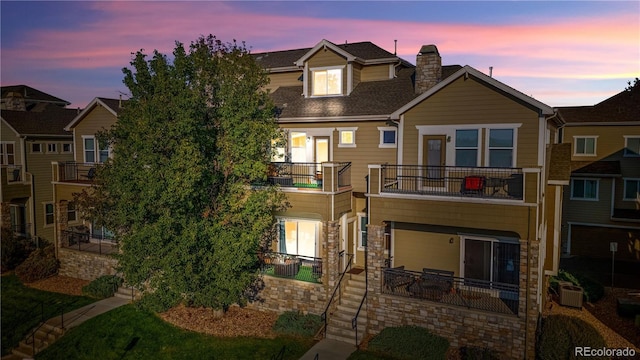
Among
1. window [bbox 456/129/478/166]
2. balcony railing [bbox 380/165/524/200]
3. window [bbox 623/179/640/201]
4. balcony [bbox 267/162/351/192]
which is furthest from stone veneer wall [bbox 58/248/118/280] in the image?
window [bbox 623/179/640/201]

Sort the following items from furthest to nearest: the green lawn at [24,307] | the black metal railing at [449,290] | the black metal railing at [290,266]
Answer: the black metal railing at [290,266] < the green lawn at [24,307] < the black metal railing at [449,290]

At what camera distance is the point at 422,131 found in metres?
19.1

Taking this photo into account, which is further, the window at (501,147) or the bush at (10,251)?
the bush at (10,251)

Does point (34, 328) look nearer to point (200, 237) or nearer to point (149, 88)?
point (200, 237)

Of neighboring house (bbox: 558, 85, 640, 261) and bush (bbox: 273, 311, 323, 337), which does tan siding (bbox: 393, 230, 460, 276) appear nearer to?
bush (bbox: 273, 311, 323, 337)

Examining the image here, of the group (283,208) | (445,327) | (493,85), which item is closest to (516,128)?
(493,85)

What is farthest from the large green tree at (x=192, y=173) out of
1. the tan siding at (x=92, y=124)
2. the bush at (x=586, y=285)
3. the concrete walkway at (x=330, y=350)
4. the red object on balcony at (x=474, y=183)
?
the bush at (x=586, y=285)

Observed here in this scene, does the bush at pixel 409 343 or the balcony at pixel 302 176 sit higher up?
the balcony at pixel 302 176

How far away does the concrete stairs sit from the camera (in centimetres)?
1745

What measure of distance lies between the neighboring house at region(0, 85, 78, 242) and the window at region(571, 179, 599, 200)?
35.1 metres

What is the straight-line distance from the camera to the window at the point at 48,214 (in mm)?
31766

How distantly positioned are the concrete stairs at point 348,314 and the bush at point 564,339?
6.24m

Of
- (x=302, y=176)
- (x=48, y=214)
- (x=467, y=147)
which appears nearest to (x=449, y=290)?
(x=467, y=147)

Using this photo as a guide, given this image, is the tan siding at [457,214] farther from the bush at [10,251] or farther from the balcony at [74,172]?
the bush at [10,251]
